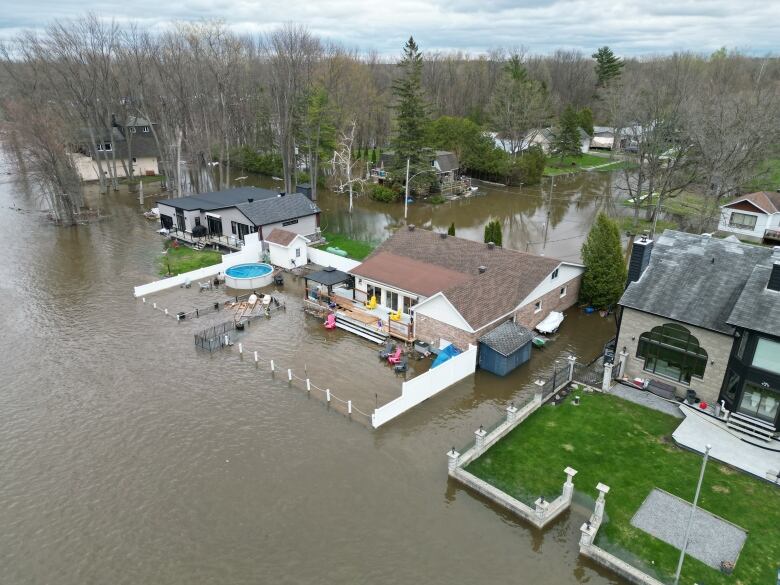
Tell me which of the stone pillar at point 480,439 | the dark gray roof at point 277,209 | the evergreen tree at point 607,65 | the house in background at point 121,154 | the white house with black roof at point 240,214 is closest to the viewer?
the stone pillar at point 480,439

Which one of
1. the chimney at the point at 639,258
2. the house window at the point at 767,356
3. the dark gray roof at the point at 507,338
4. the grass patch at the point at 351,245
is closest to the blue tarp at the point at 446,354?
the dark gray roof at the point at 507,338

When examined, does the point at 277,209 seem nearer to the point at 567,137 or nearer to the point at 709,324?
the point at 709,324

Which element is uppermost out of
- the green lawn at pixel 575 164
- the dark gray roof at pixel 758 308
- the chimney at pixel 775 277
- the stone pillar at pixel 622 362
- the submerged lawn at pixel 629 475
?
the chimney at pixel 775 277

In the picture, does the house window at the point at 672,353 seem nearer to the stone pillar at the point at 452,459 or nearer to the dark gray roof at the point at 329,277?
the stone pillar at the point at 452,459

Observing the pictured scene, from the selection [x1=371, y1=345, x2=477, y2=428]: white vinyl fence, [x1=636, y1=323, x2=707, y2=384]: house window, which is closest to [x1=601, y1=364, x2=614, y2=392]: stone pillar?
[x1=636, y1=323, x2=707, y2=384]: house window

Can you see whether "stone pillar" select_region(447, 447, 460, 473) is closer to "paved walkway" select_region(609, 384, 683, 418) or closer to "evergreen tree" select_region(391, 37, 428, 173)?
"paved walkway" select_region(609, 384, 683, 418)

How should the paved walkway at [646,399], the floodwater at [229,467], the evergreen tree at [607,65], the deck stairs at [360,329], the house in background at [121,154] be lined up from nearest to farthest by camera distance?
the floodwater at [229,467] < the paved walkway at [646,399] < the deck stairs at [360,329] < the house in background at [121,154] < the evergreen tree at [607,65]

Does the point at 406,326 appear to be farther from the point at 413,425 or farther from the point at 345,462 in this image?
the point at 345,462

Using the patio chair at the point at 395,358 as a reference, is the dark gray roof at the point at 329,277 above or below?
above
